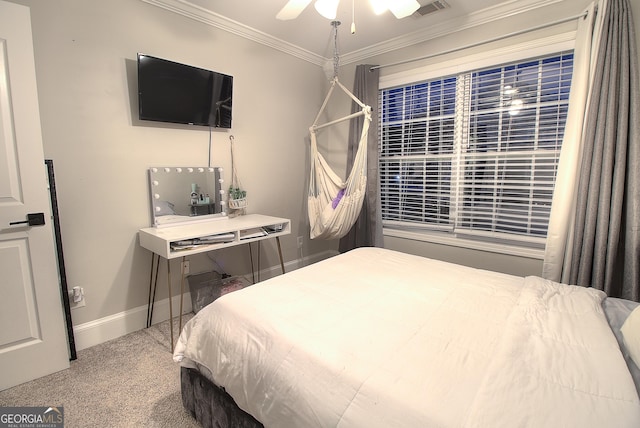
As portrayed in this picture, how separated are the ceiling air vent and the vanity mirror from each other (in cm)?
201

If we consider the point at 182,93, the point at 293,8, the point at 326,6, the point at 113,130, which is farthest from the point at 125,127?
the point at 326,6

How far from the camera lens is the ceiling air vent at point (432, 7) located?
2303 millimetres

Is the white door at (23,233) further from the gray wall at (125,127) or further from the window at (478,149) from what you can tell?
the window at (478,149)

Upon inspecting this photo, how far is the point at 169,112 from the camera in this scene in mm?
2223

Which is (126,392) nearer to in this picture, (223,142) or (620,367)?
(223,142)

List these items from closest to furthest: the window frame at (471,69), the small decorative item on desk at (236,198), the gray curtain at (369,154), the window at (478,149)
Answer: the window frame at (471,69)
the window at (478,149)
the small decorative item on desk at (236,198)
the gray curtain at (369,154)

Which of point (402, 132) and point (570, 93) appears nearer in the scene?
point (570, 93)

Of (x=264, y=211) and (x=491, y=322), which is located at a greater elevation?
(x=264, y=211)

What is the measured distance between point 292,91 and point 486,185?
2011mm

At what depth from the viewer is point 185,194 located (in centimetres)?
242

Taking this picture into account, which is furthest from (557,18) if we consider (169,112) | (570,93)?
(169,112)

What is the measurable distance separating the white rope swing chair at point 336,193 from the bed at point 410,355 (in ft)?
3.91

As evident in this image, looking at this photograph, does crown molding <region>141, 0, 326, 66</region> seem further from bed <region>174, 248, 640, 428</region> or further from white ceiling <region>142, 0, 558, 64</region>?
bed <region>174, 248, 640, 428</region>

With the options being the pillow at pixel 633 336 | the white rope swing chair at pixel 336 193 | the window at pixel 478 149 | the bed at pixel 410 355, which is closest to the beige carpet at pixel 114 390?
the bed at pixel 410 355
